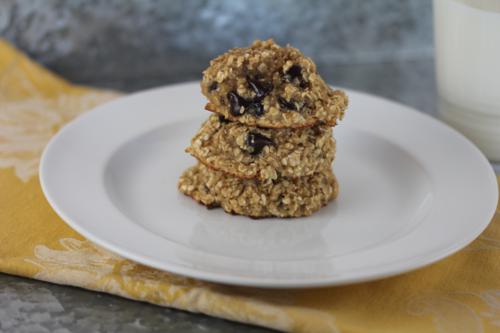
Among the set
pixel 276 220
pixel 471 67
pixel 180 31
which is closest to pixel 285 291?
pixel 276 220

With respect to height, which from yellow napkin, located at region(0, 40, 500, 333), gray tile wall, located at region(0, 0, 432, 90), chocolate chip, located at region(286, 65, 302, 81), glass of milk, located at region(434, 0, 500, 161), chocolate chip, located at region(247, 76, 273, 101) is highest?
chocolate chip, located at region(286, 65, 302, 81)

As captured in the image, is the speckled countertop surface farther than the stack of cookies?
No

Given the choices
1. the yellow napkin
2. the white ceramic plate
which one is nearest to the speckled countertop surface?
the yellow napkin

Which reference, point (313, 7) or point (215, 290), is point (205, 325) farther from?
point (313, 7)

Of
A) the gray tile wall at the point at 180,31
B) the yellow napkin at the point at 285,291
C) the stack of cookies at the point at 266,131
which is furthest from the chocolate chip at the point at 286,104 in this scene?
the gray tile wall at the point at 180,31

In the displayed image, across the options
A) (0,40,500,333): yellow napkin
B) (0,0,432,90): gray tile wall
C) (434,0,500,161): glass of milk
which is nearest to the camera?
(0,40,500,333): yellow napkin

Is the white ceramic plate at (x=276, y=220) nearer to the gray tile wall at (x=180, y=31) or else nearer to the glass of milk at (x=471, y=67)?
the glass of milk at (x=471, y=67)

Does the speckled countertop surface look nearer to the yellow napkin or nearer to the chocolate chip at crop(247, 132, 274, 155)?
the yellow napkin
